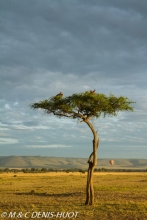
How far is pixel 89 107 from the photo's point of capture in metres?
22.5

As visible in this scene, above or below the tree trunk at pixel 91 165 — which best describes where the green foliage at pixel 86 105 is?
above

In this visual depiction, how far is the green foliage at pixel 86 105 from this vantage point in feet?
72.5

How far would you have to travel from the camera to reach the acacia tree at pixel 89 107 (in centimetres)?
2177

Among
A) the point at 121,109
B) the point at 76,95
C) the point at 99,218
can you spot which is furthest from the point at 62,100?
the point at 99,218

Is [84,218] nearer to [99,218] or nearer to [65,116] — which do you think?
[99,218]

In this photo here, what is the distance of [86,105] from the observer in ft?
73.3

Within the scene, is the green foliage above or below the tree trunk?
above

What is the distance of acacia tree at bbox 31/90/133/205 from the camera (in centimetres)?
2177

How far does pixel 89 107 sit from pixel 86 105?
295 mm

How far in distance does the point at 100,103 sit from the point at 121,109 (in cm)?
166

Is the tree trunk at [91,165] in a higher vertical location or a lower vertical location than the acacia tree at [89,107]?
lower

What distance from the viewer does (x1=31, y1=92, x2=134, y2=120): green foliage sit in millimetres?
22094

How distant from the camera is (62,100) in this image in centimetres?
2262

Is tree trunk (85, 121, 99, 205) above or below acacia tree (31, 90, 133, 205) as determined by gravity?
below
